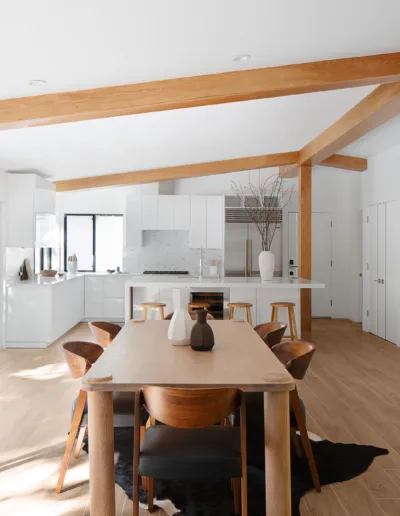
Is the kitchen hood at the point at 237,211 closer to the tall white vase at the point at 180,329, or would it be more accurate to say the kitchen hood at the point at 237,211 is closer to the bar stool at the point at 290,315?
the bar stool at the point at 290,315

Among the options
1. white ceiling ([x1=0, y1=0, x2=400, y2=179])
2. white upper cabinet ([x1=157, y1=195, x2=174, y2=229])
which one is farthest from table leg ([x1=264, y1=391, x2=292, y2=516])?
white upper cabinet ([x1=157, y1=195, x2=174, y2=229])

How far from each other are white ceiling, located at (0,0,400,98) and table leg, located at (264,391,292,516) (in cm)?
233

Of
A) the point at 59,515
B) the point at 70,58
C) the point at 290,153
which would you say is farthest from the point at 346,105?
the point at 59,515

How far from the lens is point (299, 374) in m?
3.28

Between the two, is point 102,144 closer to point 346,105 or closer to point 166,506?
point 346,105

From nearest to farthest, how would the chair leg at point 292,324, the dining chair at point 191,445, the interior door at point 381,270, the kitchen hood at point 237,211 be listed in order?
the dining chair at point 191,445
the chair leg at point 292,324
the interior door at point 381,270
the kitchen hood at point 237,211

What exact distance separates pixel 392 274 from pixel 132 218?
15.8 feet

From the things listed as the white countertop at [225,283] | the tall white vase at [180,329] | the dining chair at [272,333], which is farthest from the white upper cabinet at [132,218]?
the tall white vase at [180,329]

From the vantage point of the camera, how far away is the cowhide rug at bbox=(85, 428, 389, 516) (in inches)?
111

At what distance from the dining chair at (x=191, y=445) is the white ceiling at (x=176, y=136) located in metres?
3.67

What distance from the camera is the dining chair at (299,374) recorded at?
305cm

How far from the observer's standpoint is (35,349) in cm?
696

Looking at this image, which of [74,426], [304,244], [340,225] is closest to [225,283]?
[304,244]

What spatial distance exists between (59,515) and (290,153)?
6.88 metres
